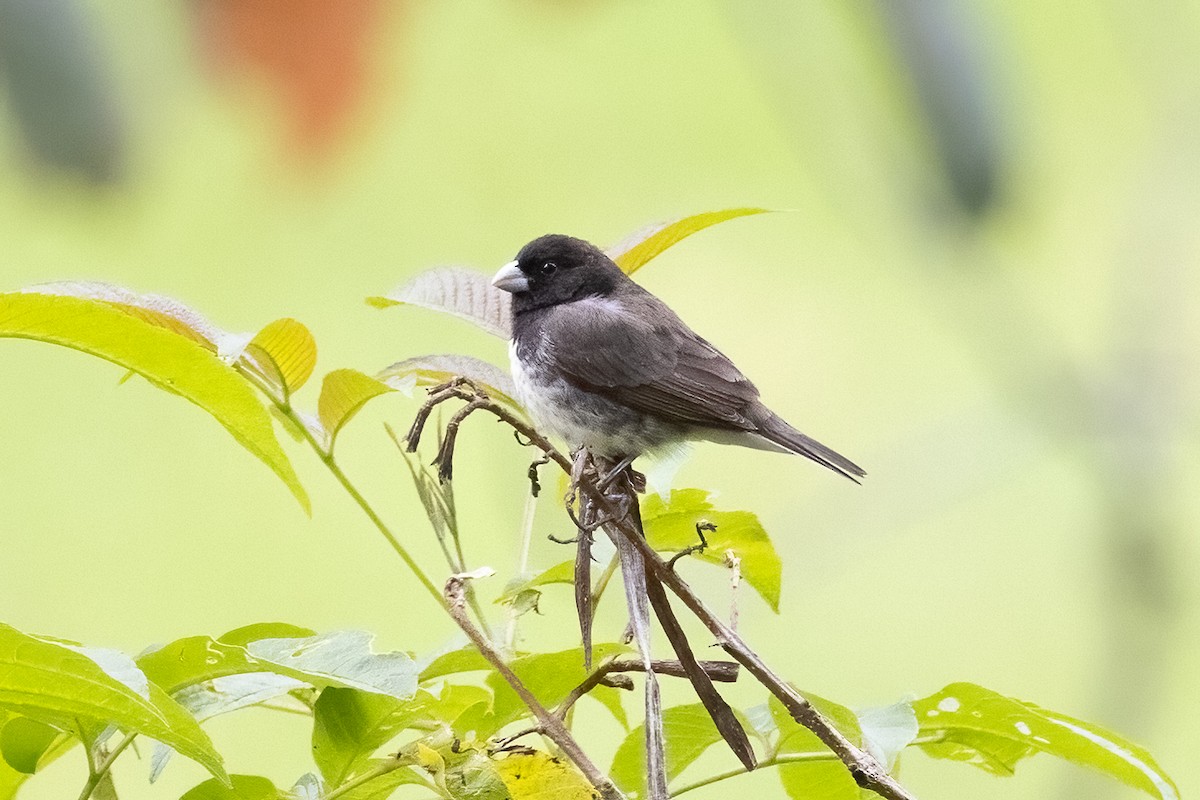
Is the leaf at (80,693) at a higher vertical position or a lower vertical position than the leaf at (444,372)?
lower

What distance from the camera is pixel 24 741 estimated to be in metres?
0.40

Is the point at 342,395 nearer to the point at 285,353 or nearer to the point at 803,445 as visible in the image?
the point at 285,353

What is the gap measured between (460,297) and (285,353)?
0.11m

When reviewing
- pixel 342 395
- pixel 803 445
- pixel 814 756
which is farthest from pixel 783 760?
pixel 803 445

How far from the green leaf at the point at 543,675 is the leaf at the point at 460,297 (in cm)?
17

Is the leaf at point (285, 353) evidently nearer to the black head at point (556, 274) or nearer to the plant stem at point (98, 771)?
the plant stem at point (98, 771)

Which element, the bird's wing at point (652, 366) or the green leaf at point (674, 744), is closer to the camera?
the green leaf at point (674, 744)

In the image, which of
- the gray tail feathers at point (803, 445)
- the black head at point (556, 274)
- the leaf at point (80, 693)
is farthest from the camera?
the black head at point (556, 274)

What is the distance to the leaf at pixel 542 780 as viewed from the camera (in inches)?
15.8

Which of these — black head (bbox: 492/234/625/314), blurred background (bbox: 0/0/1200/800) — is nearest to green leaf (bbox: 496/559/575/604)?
black head (bbox: 492/234/625/314)

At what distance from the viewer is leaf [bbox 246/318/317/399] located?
0.45m

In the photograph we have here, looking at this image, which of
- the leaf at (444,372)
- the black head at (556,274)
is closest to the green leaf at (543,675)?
the leaf at (444,372)

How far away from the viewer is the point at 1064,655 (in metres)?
2.20

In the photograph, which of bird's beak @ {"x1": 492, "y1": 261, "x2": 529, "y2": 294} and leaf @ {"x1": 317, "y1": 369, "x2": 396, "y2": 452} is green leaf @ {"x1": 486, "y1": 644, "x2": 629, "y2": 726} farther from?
bird's beak @ {"x1": 492, "y1": 261, "x2": 529, "y2": 294}
